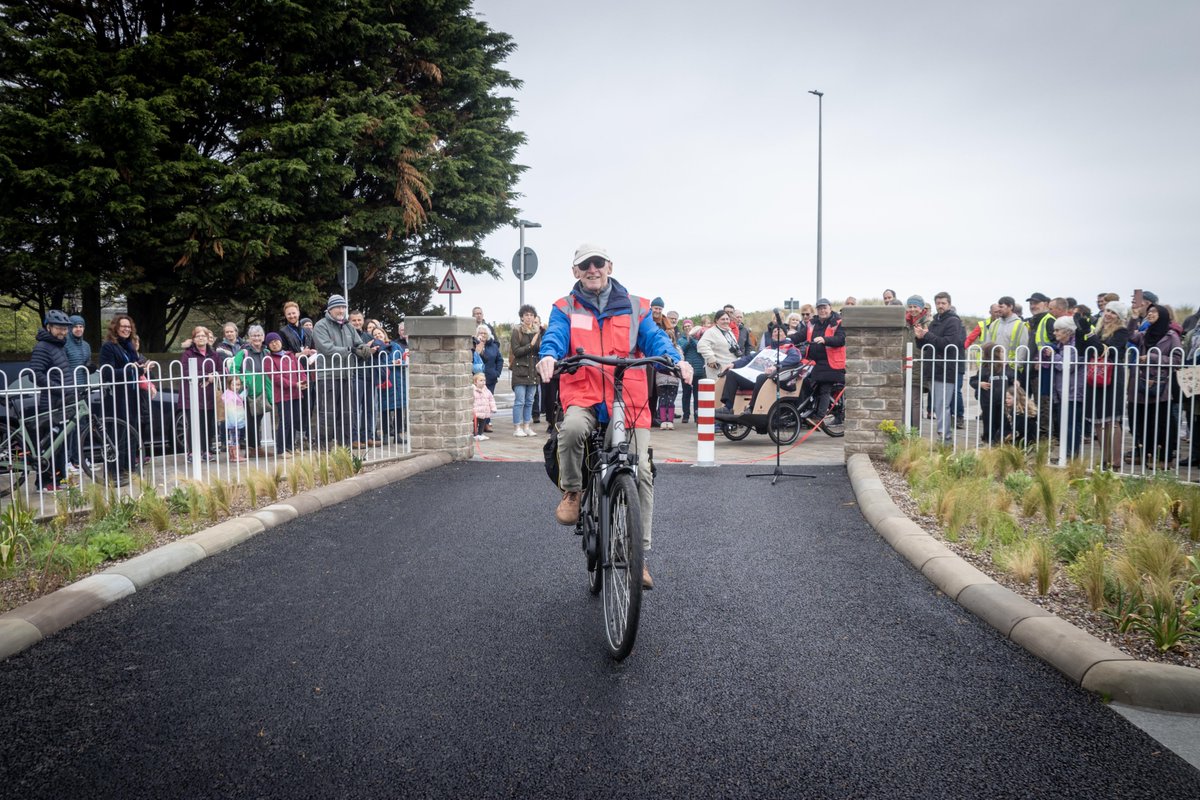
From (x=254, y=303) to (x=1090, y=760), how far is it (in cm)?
2446

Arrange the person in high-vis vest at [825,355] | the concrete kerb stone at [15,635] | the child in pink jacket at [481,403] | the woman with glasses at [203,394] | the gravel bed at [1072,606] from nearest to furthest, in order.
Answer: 1. the gravel bed at [1072,606]
2. the concrete kerb stone at [15,635]
3. the woman with glasses at [203,394]
4. the person in high-vis vest at [825,355]
5. the child in pink jacket at [481,403]

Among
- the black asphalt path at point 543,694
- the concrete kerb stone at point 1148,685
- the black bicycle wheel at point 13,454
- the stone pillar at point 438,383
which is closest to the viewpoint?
the black asphalt path at point 543,694

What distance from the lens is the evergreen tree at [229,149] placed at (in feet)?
68.6

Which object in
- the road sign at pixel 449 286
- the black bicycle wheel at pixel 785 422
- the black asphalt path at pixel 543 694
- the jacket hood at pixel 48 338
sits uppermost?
the road sign at pixel 449 286

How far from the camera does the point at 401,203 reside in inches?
1043

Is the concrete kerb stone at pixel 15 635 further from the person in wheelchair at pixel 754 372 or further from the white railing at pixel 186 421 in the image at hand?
the person in wheelchair at pixel 754 372

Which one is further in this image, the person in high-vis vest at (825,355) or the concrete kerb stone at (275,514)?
the person in high-vis vest at (825,355)

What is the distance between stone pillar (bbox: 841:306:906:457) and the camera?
11.9 m

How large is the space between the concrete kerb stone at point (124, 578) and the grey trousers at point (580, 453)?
2844 mm

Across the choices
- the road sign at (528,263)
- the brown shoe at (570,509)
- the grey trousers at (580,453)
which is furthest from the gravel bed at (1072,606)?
the road sign at (528,263)

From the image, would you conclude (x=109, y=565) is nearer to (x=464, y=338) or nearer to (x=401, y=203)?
(x=464, y=338)

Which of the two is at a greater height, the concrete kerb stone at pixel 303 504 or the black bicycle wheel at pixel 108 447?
the black bicycle wheel at pixel 108 447

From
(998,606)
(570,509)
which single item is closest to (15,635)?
(570,509)

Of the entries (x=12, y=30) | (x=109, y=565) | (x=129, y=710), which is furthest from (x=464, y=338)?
(x=12, y=30)
